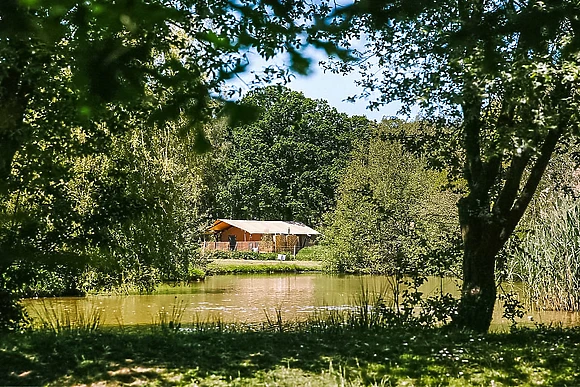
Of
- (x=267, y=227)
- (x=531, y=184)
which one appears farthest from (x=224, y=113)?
(x=267, y=227)

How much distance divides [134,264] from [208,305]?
5299 mm

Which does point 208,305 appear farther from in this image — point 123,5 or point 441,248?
point 123,5

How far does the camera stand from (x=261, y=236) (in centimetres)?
4316

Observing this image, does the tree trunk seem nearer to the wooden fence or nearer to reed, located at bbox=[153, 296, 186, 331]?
reed, located at bbox=[153, 296, 186, 331]

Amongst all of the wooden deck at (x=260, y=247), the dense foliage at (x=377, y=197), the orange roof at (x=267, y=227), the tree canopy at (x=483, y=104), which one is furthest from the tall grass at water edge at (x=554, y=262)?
the orange roof at (x=267, y=227)

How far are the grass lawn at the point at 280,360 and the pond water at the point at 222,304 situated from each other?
3.95m

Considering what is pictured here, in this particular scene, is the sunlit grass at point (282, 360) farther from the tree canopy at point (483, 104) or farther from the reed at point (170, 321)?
the tree canopy at point (483, 104)

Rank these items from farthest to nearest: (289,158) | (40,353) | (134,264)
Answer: (289,158) → (134,264) → (40,353)

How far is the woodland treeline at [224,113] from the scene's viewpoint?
6.39 ft

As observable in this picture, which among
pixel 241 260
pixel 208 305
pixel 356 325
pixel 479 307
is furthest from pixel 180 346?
pixel 241 260

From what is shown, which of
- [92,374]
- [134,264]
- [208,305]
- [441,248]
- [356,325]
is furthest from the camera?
[208,305]

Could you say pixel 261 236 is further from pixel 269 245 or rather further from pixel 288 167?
pixel 288 167

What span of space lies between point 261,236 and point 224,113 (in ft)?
136

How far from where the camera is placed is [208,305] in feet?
49.5
